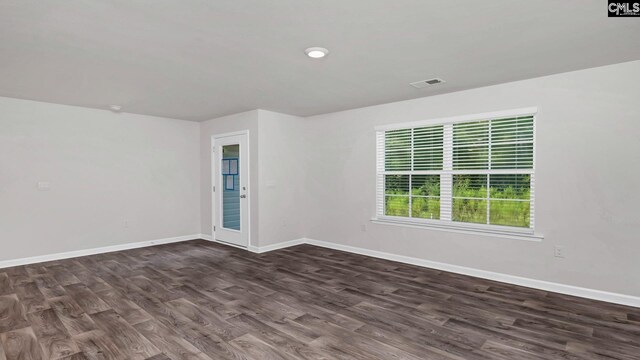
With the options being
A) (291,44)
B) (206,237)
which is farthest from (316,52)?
(206,237)

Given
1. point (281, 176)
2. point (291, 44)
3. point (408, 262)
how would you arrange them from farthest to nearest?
point (281, 176) < point (408, 262) < point (291, 44)

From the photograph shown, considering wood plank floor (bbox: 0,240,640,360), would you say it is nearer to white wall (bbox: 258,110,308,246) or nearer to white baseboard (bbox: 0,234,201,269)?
white baseboard (bbox: 0,234,201,269)

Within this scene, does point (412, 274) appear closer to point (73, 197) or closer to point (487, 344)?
point (487, 344)

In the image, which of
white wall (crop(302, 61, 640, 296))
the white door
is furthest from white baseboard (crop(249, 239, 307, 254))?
white wall (crop(302, 61, 640, 296))

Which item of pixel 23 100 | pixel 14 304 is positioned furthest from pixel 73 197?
pixel 14 304

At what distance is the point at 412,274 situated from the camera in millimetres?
4383

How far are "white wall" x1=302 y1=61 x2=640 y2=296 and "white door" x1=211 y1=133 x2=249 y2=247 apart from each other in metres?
2.80

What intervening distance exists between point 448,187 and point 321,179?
2.25 metres

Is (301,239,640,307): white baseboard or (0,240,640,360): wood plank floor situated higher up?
(301,239,640,307): white baseboard

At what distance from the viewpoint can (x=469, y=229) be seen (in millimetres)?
4375

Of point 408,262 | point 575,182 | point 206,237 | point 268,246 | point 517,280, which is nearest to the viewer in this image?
point 575,182

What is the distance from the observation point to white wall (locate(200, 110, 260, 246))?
564 cm

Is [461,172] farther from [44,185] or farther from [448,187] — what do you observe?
[44,185]

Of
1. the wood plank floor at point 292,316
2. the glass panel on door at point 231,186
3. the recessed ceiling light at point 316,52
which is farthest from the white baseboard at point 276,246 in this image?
the recessed ceiling light at point 316,52
